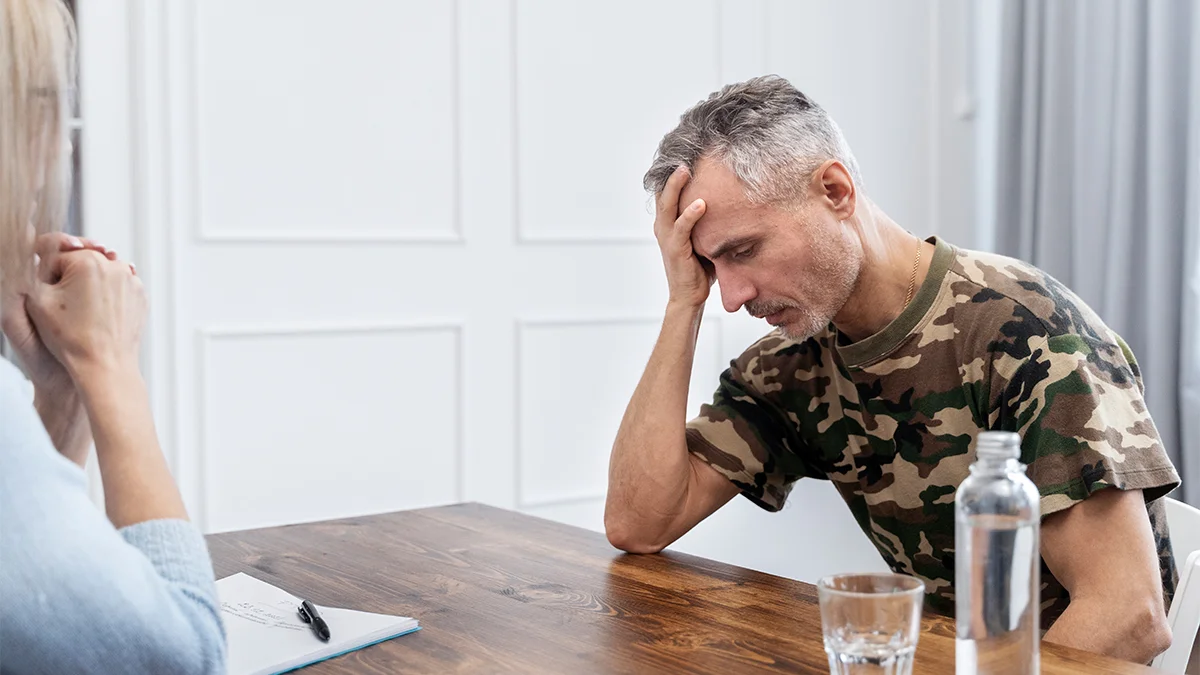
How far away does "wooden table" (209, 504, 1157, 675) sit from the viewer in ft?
3.63

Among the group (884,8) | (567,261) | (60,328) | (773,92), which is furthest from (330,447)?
(884,8)

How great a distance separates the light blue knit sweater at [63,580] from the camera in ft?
2.58

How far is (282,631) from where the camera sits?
1.21 metres

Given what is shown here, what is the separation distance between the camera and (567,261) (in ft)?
11.5

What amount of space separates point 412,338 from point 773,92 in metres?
1.82

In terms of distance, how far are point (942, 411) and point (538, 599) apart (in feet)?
1.93

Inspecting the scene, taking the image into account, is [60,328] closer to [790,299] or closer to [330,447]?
[790,299]

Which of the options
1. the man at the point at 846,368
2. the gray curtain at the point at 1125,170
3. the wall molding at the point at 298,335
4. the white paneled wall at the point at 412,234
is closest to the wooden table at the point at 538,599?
the man at the point at 846,368

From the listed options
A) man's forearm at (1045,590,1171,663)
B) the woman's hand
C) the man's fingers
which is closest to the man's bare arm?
man's forearm at (1045,590,1171,663)

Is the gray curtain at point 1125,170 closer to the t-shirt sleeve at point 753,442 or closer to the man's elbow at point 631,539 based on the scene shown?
the t-shirt sleeve at point 753,442

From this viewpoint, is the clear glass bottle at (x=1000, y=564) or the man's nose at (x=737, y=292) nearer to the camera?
the clear glass bottle at (x=1000, y=564)

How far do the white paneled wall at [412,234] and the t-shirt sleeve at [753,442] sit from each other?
0.69 m

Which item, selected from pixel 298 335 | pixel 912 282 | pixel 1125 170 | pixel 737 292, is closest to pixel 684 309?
pixel 737 292

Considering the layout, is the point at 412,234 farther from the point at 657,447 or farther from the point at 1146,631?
the point at 1146,631
